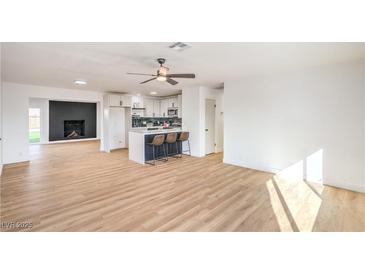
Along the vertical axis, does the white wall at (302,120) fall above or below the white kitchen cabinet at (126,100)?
below

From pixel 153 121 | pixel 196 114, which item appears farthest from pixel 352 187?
pixel 153 121

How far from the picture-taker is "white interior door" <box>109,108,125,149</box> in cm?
759

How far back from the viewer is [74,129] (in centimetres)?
1076

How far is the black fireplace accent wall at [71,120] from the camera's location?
9977 millimetres

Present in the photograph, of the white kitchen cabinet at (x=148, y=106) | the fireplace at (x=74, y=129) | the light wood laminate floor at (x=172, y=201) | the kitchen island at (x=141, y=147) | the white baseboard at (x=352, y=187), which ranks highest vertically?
the white kitchen cabinet at (x=148, y=106)

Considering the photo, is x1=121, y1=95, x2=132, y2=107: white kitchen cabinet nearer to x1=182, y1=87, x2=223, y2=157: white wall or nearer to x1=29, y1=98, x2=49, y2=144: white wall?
x1=182, y1=87, x2=223, y2=157: white wall

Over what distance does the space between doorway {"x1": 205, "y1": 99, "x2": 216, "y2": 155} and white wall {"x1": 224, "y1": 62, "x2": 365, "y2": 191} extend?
123 centimetres

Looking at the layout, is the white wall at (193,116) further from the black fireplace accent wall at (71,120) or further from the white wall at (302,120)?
the black fireplace accent wall at (71,120)

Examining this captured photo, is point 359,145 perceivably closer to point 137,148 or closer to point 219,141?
point 219,141

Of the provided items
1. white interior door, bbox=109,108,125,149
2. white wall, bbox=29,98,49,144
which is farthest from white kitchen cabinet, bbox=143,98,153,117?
white wall, bbox=29,98,49,144

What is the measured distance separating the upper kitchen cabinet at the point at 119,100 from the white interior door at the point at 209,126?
3.43 meters

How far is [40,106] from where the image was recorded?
962cm

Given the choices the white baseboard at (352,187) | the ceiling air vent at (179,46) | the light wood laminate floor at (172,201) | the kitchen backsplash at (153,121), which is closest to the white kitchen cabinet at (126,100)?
the kitchen backsplash at (153,121)
